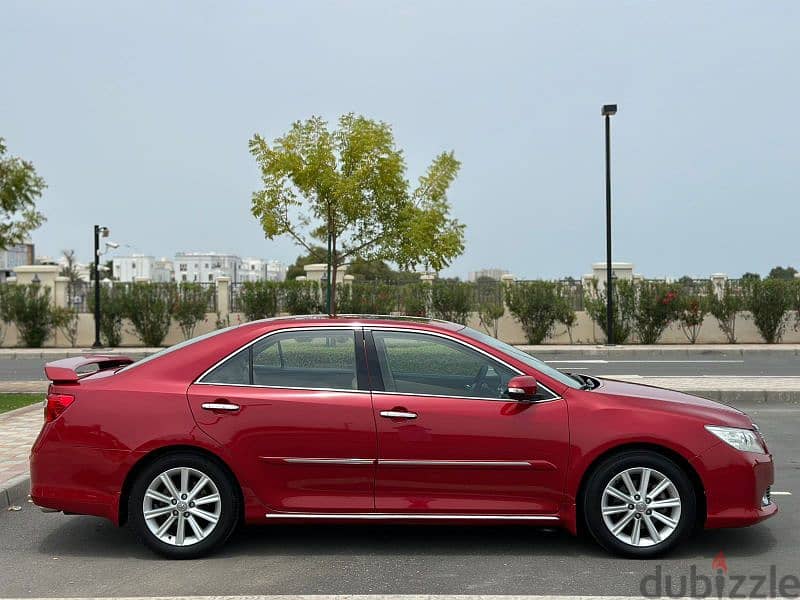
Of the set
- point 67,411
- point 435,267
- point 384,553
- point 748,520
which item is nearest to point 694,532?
point 748,520

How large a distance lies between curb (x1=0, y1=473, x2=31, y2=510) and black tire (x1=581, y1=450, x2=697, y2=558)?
450cm

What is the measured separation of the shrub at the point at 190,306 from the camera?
30.6 m

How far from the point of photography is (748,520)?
584 cm

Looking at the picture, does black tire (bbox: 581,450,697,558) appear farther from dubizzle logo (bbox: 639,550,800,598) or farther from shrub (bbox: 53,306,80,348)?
shrub (bbox: 53,306,80,348)

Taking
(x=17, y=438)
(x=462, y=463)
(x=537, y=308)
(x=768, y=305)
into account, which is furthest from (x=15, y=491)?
(x=768, y=305)

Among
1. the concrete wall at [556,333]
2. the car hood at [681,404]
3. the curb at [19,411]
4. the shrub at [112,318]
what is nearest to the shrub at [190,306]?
the concrete wall at [556,333]

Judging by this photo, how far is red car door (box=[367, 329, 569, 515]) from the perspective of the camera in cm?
582

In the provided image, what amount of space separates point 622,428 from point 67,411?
11.3ft

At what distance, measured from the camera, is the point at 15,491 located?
24.9 ft

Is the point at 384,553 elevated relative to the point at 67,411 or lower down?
lower down

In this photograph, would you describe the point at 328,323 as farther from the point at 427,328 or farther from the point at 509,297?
the point at 509,297

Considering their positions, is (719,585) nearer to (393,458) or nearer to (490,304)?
(393,458)

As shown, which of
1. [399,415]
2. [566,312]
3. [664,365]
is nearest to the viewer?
[399,415]

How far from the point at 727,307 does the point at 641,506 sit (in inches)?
948
